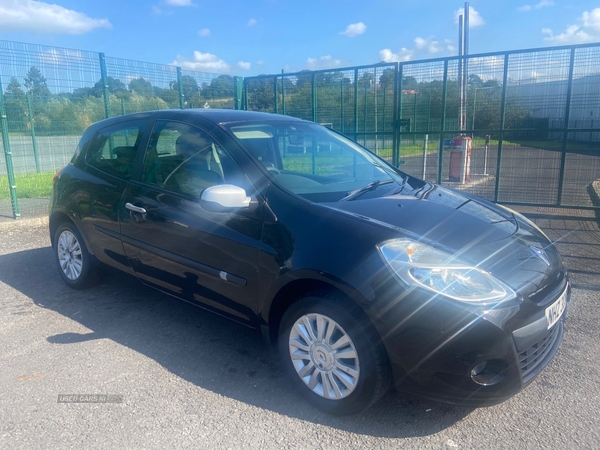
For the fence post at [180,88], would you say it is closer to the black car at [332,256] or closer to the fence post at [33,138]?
the fence post at [33,138]

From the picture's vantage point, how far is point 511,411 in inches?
108

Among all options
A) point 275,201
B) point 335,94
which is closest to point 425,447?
point 275,201

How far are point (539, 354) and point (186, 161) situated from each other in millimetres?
2711

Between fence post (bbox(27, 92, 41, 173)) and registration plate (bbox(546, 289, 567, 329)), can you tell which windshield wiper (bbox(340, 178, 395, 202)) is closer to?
registration plate (bbox(546, 289, 567, 329))

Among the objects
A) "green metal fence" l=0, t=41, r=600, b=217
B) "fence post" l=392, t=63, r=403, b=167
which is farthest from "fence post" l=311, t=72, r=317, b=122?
"fence post" l=392, t=63, r=403, b=167

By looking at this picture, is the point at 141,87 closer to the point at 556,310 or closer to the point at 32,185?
the point at 32,185

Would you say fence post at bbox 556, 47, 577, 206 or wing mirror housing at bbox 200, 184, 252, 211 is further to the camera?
fence post at bbox 556, 47, 577, 206

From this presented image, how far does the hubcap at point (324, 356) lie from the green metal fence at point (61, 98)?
6664 millimetres

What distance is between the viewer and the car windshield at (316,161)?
3295 mm

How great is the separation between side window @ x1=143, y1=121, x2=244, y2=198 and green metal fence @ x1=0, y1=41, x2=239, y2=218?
4.77m

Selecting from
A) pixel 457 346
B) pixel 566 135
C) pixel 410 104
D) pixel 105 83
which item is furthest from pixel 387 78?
pixel 457 346

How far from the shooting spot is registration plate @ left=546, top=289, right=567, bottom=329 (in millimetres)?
2594

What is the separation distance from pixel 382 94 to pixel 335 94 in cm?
109

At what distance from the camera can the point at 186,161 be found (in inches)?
143
